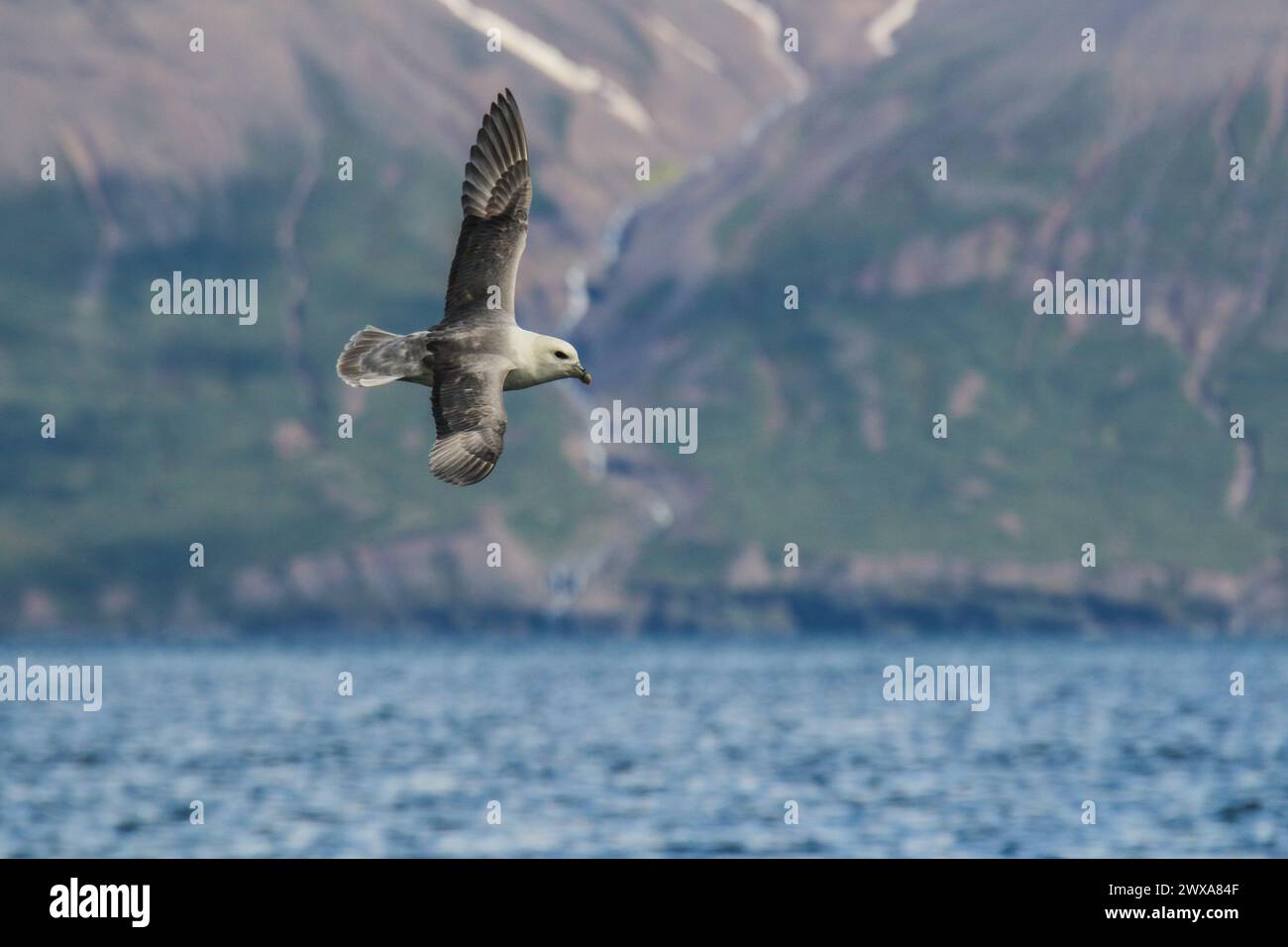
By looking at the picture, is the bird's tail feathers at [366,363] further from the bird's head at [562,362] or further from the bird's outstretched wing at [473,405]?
the bird's head at [562,362]

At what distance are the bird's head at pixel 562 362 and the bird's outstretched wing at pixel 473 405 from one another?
0.43 metres

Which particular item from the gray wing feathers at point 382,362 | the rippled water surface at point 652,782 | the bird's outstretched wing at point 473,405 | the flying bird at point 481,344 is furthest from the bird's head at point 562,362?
the rippled water surface at point 652,782

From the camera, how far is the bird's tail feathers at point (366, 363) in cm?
2294

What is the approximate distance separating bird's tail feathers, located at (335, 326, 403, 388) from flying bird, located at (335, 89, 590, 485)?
0.05ft

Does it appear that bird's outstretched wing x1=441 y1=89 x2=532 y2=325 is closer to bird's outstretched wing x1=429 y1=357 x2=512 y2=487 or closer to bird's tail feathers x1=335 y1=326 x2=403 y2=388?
bird's tail feathers x1=335 y1=326 x2=403 y2=388

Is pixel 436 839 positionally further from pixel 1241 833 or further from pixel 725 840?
pixel 1241 833

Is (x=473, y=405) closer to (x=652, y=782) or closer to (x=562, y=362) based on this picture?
(x=562, y=362)

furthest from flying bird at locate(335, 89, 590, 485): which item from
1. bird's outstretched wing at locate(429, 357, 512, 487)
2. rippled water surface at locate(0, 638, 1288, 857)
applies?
rippled water surface at locate(0, 638, 1288, 857)

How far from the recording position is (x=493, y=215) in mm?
25016

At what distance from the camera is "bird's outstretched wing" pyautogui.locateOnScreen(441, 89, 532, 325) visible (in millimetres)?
24375

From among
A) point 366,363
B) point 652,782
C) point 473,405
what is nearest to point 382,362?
point 366,363

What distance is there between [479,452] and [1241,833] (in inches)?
2678
